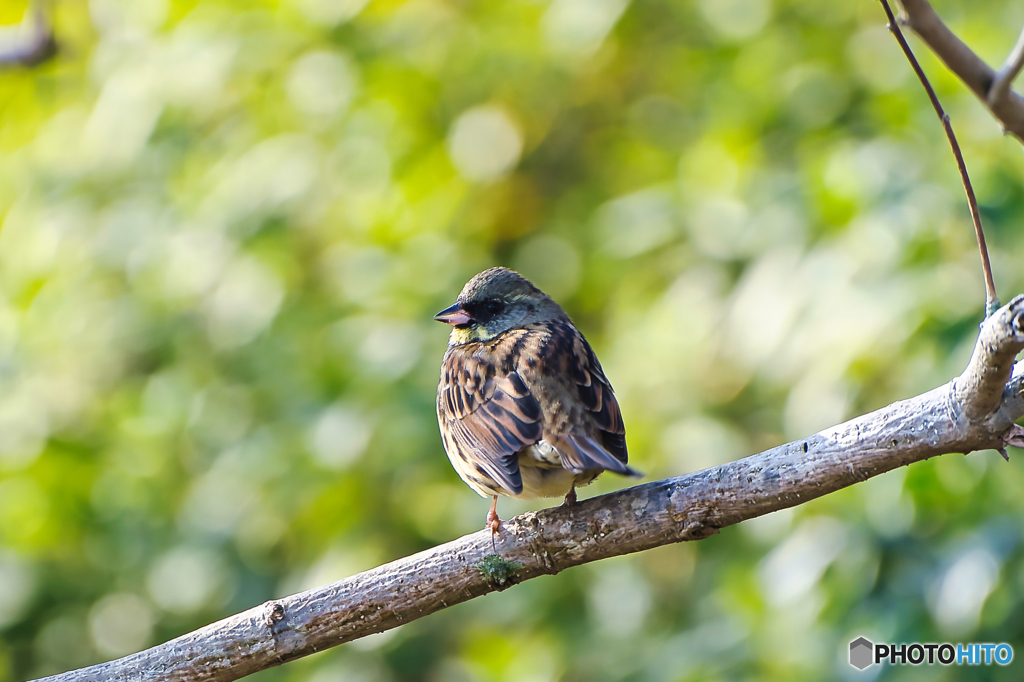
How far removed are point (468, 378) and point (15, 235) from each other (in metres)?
3.86

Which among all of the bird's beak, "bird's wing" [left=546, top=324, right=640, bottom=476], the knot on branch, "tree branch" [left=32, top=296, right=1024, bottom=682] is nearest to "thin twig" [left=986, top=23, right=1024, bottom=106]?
the knot on branch

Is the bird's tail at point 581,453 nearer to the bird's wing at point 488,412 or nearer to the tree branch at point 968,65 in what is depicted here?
the bird's wing at point 488,412

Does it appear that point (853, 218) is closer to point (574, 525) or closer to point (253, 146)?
point (574, 525)

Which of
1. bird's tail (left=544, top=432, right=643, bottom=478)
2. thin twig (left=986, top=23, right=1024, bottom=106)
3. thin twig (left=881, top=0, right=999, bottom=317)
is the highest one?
thin twig (left=986, top=23, right=1024, bottom=106)

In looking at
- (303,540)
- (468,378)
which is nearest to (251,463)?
(303,540)

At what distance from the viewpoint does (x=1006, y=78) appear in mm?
1208

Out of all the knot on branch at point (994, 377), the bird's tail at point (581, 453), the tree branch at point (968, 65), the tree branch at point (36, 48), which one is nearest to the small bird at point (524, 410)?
the bird's tail at point (581, 453)

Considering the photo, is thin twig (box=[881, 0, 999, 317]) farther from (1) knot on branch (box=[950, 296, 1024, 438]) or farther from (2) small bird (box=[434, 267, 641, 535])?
(2) small bird (box=[434, 267, 641, 535])

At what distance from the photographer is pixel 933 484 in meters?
2.80

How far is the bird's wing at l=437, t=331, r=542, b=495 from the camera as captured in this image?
2592mm

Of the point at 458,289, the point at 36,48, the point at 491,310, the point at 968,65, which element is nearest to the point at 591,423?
the point at 491,310

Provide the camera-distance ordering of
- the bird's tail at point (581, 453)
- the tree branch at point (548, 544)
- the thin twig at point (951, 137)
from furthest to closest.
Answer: the bird's tail at point (581, 453) → the tree branch at point (548, 544) → the thin twig at point (951, 137)

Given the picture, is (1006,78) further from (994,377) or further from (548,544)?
(548,544)

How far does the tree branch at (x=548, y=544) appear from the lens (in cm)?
196
